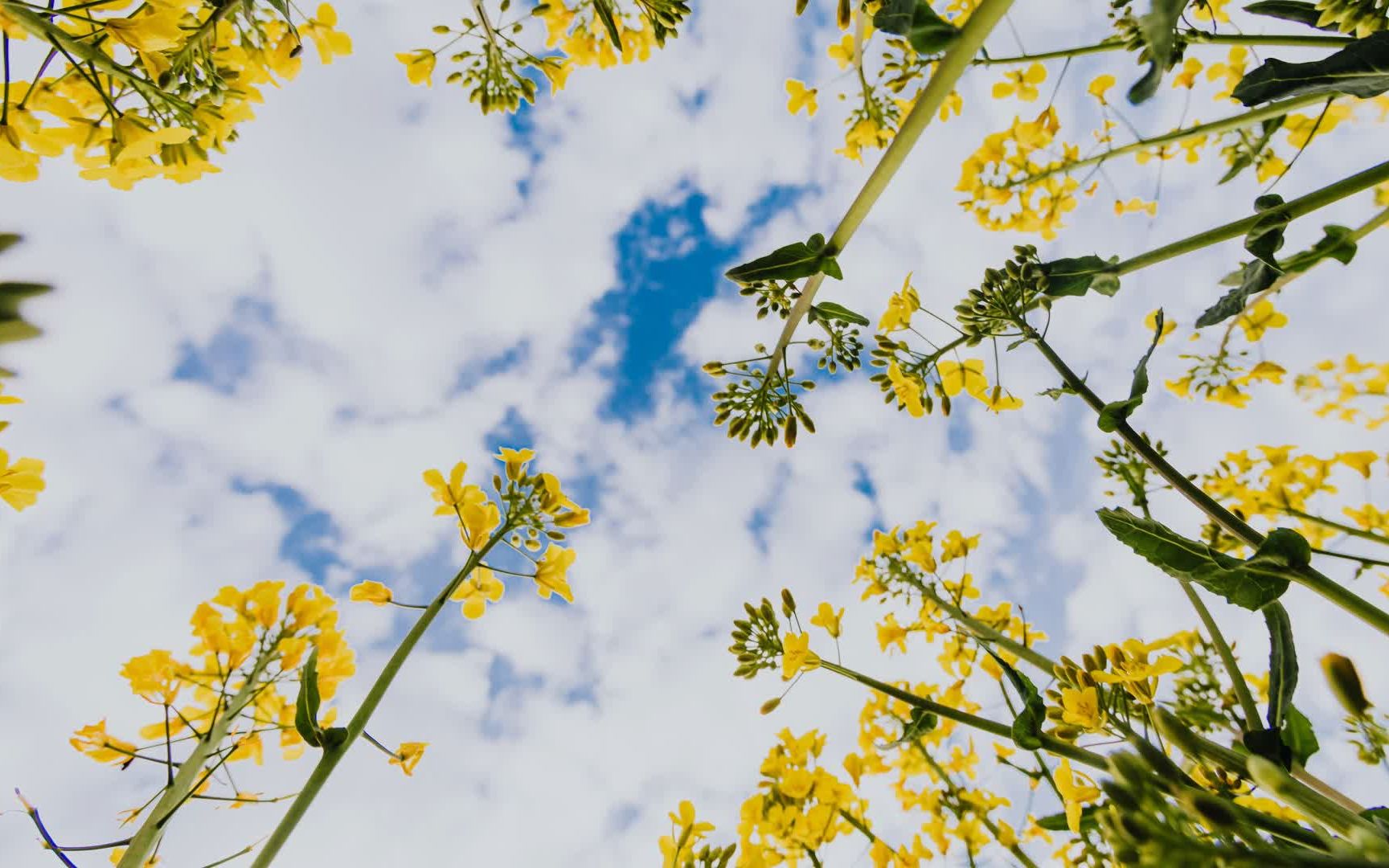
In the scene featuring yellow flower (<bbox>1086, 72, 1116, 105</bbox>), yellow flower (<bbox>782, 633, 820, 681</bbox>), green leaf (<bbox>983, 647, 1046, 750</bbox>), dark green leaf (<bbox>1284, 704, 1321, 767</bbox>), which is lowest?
dark green leaf (<bbox>1284, 704, 1321, 767</bbox>)

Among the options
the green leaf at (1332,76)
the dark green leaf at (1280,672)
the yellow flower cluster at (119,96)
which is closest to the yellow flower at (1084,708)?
the dark green leaf at (1280,672)

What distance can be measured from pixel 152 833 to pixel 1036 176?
362 cm

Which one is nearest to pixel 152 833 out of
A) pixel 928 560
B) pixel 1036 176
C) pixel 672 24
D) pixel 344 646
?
pixel 344 646

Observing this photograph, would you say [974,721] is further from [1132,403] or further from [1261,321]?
[1261,321]

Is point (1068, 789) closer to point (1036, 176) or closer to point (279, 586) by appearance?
point (279, 586)

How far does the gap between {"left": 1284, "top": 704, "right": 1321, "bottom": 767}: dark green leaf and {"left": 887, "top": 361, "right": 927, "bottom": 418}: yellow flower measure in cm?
111

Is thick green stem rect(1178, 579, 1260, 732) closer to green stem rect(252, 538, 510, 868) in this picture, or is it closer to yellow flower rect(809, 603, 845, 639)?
yellow flower rect(809, 603, 845, 639)

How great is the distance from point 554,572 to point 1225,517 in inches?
59.5

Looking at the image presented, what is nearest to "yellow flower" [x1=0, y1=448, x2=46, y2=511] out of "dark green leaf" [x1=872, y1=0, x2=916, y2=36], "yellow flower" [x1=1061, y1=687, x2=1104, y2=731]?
"dark green leaf" [x1=872, y1=0, x2=916, y2=36]

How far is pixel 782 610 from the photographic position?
2.17m

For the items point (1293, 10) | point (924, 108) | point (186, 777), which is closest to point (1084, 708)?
point (924, 108)

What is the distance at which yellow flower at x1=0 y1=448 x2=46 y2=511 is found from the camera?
54.1 inches

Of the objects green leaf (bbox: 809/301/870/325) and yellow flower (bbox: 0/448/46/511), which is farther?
green leaf (bbox: 809/301/870/325)

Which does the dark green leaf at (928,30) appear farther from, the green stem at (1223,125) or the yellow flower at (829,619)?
the yellow flower at (829,619)
